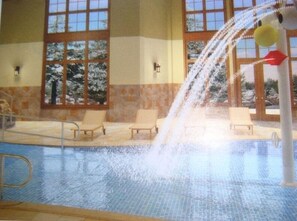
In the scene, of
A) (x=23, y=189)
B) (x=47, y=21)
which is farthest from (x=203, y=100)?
(x=23, y=189)

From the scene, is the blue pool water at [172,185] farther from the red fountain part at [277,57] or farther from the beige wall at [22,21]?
the beige wall at [22,21]

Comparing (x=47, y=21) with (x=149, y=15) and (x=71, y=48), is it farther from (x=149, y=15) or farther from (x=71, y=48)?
Answer: (x=149, y=15)

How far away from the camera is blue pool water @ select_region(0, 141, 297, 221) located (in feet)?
11.1

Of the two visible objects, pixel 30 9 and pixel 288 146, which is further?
pixel 30 9

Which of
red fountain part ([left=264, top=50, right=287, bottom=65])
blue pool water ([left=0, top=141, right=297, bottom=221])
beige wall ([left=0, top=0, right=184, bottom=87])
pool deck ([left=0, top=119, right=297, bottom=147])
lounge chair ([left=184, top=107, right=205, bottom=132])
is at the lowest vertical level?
blue pool water ([left=0, top=141, right=297, bottom=221])

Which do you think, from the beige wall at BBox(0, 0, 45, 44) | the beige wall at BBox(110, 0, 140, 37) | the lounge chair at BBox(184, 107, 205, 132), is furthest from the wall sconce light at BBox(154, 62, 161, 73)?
the beige wall at BBox(0, 0, 45, 44)

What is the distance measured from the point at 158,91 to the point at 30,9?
22.8 feet

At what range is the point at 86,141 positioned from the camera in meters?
7.67

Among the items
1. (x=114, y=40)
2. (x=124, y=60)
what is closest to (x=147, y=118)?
(x=124, y=60)

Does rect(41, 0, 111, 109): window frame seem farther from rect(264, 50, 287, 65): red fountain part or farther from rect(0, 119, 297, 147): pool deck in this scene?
rect(264, 50, 287, 65): red fountain part

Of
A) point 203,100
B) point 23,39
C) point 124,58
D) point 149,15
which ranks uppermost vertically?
point 149,15

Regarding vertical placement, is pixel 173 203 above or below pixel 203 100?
below

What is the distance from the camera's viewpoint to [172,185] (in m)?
4.34

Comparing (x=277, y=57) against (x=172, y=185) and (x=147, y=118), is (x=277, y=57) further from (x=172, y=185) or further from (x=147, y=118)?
(x=147, y=118)
